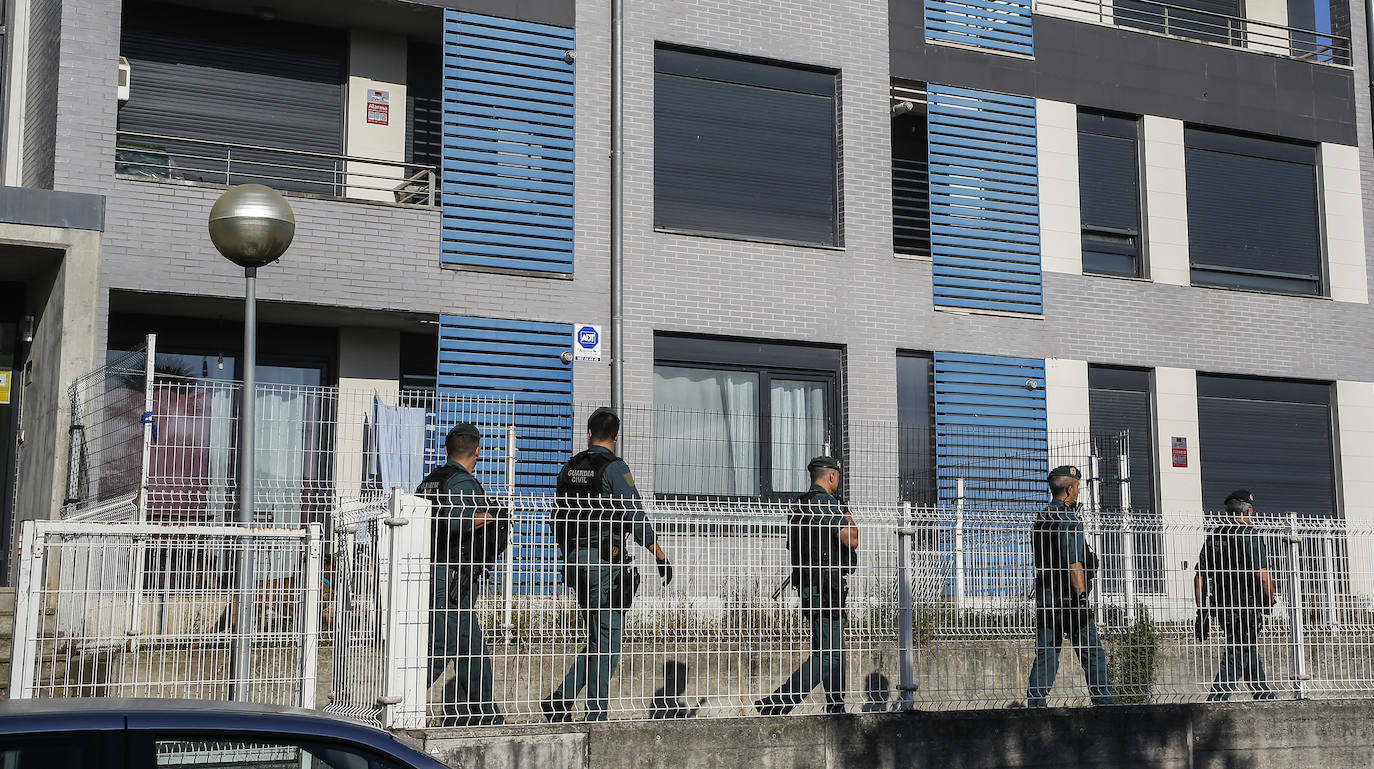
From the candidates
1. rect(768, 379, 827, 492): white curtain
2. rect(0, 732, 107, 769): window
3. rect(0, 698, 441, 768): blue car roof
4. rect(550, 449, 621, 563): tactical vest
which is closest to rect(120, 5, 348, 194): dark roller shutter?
rect(768, 379, 827, 492): white curtain

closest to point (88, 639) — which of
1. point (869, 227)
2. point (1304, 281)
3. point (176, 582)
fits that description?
point (176, 582)

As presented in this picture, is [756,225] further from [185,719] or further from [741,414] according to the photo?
[185,719]

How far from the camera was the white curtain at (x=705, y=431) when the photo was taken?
1579 cm

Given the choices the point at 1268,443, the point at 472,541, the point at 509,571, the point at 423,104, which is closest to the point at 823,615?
the point at 509,571

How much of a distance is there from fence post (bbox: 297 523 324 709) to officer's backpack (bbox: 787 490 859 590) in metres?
2.73

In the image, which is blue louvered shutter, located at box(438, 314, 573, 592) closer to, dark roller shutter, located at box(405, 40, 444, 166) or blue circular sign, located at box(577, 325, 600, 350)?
blue circular sign, located at box(577, 325, 600, 350)

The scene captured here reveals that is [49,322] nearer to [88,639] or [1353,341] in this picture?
[88,639]

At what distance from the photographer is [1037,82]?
18.5m

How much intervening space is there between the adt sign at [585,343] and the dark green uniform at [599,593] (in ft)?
23.8

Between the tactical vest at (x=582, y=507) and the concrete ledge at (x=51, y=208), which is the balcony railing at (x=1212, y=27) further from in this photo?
the tactical vest at (x=582, y=507)

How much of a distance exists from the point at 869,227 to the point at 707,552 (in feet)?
30.6

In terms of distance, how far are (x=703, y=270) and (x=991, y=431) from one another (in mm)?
4040

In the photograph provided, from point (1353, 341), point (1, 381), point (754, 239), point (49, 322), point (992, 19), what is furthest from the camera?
point (1353, 341)

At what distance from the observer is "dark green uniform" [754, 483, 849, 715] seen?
344 inches
